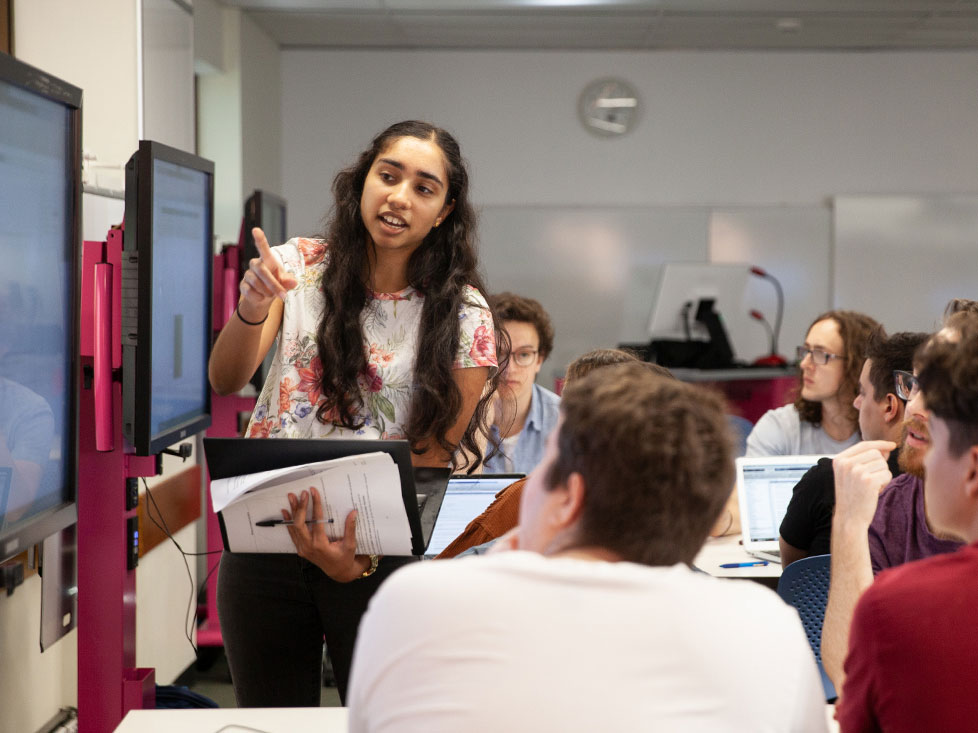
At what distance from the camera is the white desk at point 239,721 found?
1.48 metres

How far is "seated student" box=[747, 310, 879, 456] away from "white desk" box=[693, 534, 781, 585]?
0.46m

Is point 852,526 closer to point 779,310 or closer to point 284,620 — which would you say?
point 284,620

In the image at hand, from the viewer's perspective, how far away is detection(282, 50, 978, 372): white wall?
6.67m

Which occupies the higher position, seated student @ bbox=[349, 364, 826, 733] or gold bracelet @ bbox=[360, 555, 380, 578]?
seated student @ bbox=[349, 364, 826, 733]

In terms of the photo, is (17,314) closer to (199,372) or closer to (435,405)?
(435,405)

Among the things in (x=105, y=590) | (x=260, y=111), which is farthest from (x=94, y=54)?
(x=260, y=111)

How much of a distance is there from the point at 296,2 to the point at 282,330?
4.19 m

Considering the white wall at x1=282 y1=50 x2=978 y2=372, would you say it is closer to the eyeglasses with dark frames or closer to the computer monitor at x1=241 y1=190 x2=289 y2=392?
the computer monitor at x1=241 y1=190 x2=289 y2=392

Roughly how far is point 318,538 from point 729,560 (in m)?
1.62

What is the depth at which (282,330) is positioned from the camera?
184 cm

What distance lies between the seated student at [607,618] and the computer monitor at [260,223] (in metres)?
2.18

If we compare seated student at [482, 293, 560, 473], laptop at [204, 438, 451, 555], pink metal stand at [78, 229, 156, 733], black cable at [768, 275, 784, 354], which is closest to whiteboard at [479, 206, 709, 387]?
black cable at [768, 275, 784, 354]

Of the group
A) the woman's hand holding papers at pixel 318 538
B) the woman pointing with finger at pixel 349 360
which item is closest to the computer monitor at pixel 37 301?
the woman pointing with finger at pixel 349 360

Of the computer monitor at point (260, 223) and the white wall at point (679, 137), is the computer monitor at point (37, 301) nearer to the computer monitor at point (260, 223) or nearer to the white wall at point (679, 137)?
the computer monitor at point (260, 223)
